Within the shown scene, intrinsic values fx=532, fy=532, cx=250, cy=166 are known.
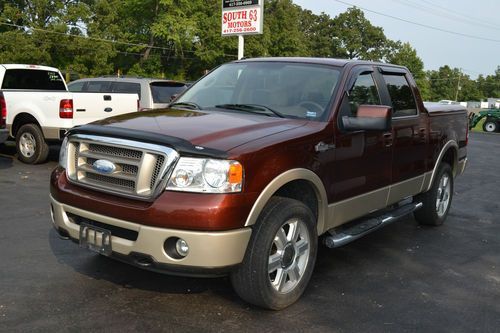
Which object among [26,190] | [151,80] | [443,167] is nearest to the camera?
[443,167]

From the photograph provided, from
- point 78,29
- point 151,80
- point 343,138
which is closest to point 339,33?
point 78,29

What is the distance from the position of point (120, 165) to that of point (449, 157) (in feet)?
15.8

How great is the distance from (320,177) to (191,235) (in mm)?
1266

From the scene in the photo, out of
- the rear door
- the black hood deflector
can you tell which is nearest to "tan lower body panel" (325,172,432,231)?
the rear door

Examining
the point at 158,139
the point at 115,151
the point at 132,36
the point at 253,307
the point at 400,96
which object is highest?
the point at 132,36

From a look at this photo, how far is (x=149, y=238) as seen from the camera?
134 inches

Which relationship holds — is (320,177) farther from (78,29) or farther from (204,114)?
(78,29)

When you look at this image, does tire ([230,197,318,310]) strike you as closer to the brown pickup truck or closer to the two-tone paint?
the brown pickup truck

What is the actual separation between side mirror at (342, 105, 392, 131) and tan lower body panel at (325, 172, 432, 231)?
0.64 m

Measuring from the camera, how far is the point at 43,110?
982 cm

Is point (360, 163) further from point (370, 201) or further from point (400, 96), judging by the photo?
point (400, 96)

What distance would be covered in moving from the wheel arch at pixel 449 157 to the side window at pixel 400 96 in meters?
0.87

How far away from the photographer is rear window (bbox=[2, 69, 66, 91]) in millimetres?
10617

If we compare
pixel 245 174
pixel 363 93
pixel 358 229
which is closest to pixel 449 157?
pixel 363 93
